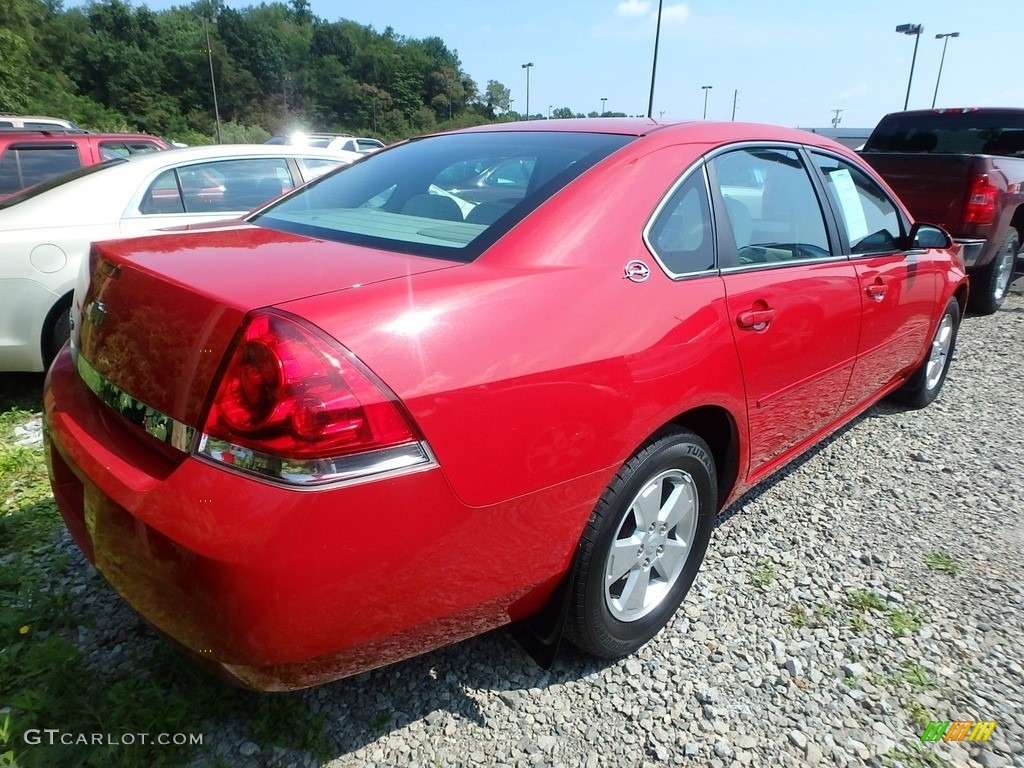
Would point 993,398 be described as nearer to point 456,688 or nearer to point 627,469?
point 627,469

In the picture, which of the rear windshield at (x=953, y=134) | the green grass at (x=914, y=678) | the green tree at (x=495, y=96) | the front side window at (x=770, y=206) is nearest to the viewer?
the green grass at (x=914, y=678)

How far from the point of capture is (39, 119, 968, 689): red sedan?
4.37 ft

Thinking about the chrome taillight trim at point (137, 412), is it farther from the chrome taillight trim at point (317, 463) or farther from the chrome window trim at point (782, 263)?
the chrome window trim at point (782, 263)

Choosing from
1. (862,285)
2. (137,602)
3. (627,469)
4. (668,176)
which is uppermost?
(668,176)

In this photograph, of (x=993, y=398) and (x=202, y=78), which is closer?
(x=993, y=398)

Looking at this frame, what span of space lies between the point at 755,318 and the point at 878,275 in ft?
3.90

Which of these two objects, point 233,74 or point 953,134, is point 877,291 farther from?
point 233,74

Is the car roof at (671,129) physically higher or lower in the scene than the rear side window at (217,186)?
higher

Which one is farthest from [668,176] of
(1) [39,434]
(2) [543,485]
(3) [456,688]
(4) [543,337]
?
(1) [39,434]

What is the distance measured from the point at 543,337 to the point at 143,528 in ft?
3.15

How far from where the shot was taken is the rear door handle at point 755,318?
7.03 feet

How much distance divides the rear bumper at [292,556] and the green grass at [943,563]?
1874mm

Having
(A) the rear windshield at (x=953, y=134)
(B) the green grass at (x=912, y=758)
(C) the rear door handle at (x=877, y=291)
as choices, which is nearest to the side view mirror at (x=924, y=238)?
(C) the rear door handle at (x=877, y=291)

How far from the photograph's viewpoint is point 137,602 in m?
1.51
